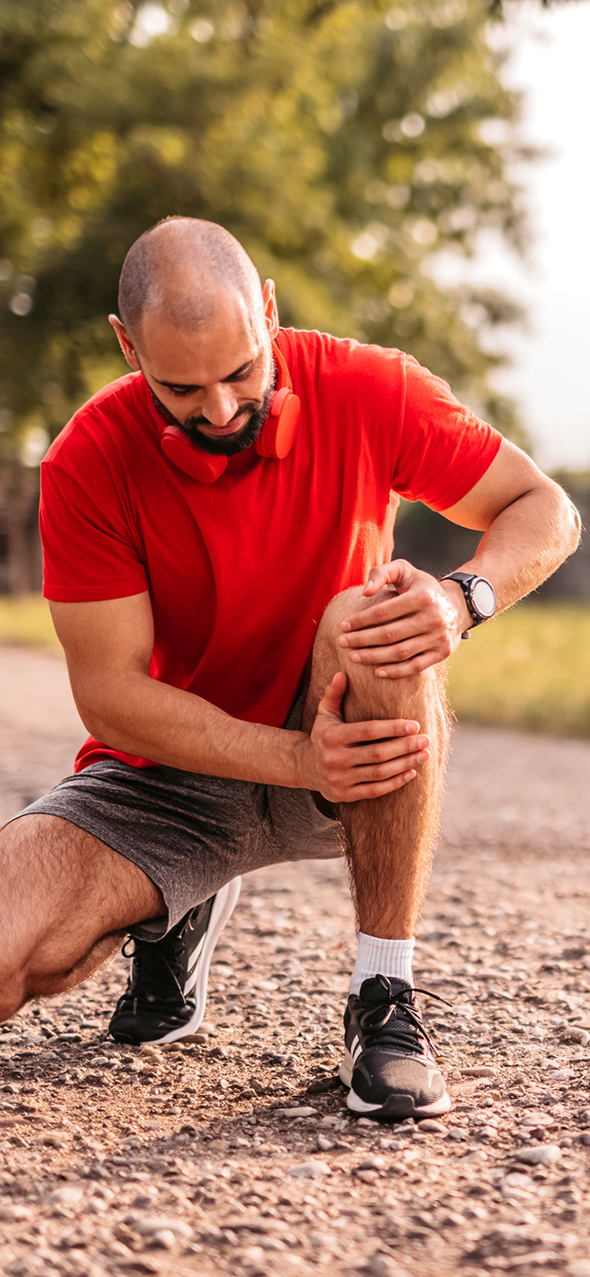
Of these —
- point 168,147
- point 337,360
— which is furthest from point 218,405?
point 168,147

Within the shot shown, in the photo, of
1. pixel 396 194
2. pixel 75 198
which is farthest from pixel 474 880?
pixel 396 194

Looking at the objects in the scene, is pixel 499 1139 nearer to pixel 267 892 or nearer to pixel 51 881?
pixel 51 881

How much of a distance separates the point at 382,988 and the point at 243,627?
815 mm

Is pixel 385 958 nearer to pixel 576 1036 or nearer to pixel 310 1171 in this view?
pixel 310 1171

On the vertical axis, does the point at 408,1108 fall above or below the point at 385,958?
below

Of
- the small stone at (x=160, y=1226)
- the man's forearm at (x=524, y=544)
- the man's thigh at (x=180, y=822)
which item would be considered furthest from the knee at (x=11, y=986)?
the man's forearm at (x=524, y=544)

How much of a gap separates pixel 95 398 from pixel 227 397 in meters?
0.38

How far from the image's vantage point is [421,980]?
119 inches

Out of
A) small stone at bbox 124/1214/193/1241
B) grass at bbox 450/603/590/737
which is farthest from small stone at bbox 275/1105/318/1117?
grass at bbox 450/603/590/737

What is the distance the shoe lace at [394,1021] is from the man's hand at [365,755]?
0.39m

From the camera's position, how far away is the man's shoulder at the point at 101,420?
7.96 feet

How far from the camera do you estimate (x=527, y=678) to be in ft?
33.8

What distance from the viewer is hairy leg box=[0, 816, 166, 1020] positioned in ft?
7.61

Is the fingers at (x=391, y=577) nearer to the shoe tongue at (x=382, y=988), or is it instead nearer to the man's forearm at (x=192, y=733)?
the man's forearm at (x=192, y=733)
